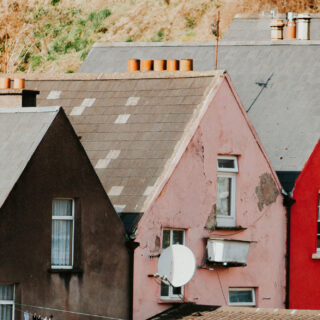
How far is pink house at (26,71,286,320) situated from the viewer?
1309 inches

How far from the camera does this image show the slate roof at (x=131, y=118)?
110 ft

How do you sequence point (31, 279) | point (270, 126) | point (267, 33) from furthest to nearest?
point (267, 33)
point (270, 126)
point (31, 279)

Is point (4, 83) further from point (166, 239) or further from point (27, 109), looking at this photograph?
point (166, 239)

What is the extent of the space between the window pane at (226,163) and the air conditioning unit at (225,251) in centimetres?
188

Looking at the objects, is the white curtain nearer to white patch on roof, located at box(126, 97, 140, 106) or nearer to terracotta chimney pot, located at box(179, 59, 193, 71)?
white patch on roof, located at box(126, 97, 140, 106)

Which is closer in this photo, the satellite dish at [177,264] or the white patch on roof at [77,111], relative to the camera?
the satellite dish at [177,264]

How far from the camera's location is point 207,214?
34.6 meters

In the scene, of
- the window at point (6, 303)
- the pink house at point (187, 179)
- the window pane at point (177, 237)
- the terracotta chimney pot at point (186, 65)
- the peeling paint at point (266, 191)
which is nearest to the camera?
the window at point (6, 303)

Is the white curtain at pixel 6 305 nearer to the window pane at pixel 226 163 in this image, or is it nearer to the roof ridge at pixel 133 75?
the window pane at pixel 226 163

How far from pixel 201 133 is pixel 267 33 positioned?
58.6 feet

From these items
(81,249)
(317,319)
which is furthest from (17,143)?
(317,319)

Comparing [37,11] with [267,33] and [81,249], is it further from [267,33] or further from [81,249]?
[81,249]

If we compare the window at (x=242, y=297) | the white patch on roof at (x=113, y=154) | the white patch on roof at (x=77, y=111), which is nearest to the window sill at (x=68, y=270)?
the white patch on roof at (x=113, y=154)

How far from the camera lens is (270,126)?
38.8 metres
